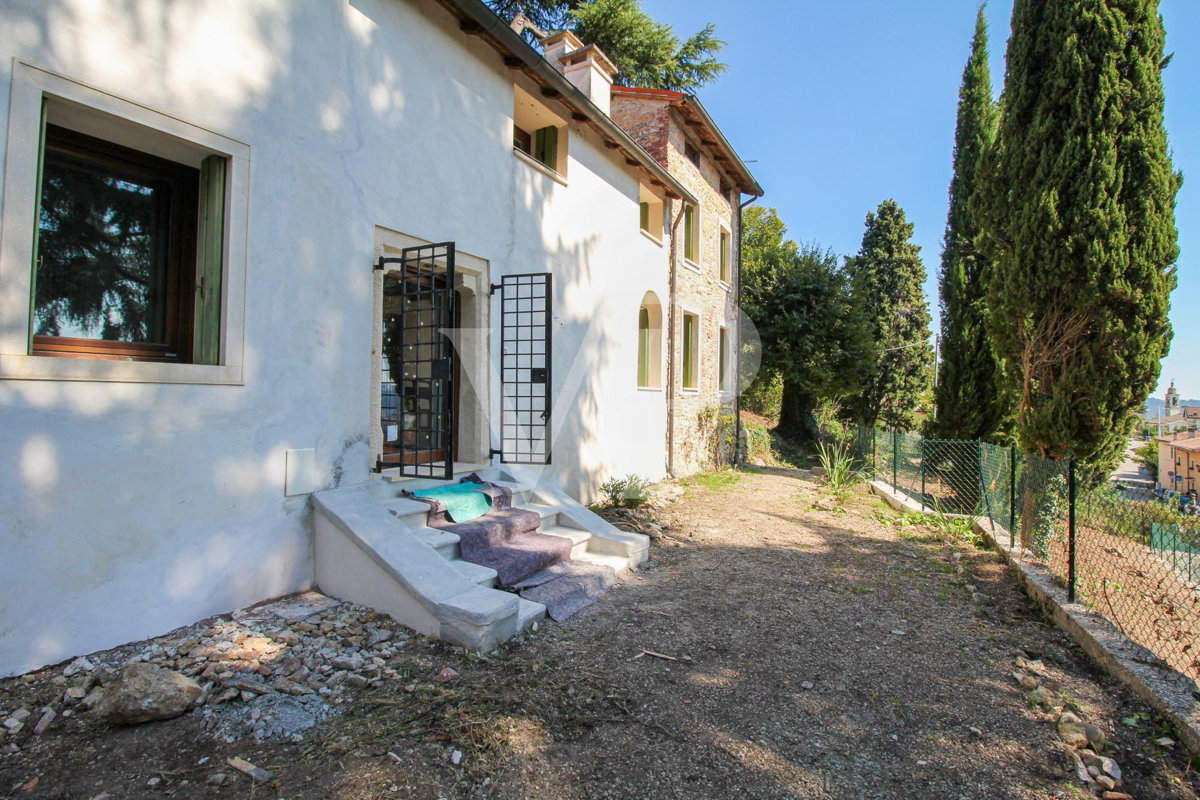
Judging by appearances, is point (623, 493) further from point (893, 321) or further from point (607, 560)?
point (893, 321)

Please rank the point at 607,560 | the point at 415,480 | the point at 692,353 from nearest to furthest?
the point at 415,480 → the point at 607,560 → the point at 692,353

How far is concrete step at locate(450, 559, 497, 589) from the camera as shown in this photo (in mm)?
4184

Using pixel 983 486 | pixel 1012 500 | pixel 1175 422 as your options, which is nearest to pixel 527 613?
pixel 1012 500

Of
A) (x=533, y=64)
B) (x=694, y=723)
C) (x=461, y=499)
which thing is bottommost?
(x=694, y=723)

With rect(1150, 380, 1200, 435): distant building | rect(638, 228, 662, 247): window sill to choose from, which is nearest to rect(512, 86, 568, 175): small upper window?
rect(638, 228, 662, 247): window sill

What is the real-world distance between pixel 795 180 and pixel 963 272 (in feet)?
35.3

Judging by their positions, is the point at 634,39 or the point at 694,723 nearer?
the point at 694,723

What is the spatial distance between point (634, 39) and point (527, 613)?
1732 cm

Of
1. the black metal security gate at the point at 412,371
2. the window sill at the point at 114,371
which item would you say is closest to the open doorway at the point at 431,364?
the black metal security gate at the point at 412,371

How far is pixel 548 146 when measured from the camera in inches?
304

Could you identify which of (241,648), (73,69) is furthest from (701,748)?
(73,69)

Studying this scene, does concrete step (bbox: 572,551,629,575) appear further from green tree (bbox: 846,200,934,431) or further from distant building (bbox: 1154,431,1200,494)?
distant building (bbox: 1154,431,1200,494)

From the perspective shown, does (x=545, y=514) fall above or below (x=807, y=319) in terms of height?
below

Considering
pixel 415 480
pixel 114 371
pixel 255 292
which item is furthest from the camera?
pixel 415 480
